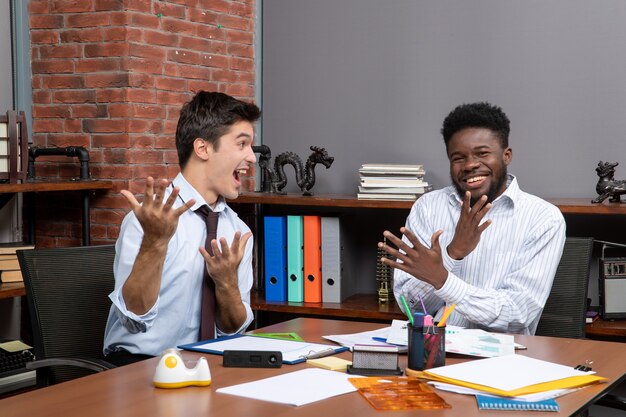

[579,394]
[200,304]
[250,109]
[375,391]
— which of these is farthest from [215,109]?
[579,394]

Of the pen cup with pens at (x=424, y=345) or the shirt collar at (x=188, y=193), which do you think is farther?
the shirt collar at (x=188, y=193)

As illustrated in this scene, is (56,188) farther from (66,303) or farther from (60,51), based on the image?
(66,303)

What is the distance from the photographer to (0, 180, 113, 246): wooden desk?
3.34 m

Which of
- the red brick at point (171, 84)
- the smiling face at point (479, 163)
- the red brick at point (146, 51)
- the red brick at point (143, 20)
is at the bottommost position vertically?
the smiling face at point (479, 163)

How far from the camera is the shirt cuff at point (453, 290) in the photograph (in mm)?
2699

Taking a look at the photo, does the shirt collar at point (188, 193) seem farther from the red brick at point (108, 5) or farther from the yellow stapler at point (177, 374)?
the red brick at point (108, 5)

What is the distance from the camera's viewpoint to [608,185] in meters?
3.34

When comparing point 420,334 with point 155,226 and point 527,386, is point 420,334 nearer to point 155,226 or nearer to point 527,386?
point 527,386

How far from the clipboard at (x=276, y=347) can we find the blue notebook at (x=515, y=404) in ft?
1.68

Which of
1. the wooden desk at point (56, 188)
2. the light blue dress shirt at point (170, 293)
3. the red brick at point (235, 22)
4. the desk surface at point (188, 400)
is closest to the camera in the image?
the desk surface at point (188, 400)

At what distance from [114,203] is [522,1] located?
6.51 ft

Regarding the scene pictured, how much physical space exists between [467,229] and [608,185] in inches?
35.6

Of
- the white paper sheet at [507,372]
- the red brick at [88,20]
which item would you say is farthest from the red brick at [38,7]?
the white paper sheet at [507,372]

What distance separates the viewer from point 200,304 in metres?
2.61
